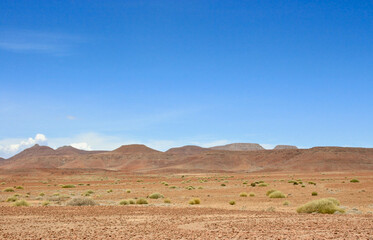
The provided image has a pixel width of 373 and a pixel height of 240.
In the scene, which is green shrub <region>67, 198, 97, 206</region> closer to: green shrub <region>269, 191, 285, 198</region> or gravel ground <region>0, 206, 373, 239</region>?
gravel ground <region>0, 206, 373, 239</region>

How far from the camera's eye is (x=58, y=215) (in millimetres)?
19344

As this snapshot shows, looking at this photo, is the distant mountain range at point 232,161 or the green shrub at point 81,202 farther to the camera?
the distant mountain range at point 232,161

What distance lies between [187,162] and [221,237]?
486ft

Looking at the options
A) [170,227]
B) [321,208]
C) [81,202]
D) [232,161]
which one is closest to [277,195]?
[321,208]

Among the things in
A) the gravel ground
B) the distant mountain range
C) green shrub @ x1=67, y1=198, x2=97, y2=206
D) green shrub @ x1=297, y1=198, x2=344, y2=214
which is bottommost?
the gravel ground

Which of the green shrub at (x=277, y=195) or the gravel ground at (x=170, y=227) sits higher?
the green shrub at (x=277, y=195)

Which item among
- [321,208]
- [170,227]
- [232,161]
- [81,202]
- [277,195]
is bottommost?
[170,227]

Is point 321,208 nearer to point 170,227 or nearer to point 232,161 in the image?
point 170,227

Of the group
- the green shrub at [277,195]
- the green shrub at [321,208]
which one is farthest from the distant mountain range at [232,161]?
the green shrub at [321,208]

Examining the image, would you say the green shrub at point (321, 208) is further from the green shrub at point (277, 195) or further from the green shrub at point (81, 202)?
the green shrub at point (81, 202)

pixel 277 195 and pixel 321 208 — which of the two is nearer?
pixel 321 208

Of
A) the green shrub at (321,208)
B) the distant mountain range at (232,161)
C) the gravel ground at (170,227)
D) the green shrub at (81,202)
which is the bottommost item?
the gravel ground at (170,227)

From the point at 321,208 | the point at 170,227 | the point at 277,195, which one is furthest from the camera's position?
the point at 277,195

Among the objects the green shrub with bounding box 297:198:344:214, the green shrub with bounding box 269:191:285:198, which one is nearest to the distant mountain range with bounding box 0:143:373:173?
the green shrub with bounding box 269:191:285:198
